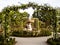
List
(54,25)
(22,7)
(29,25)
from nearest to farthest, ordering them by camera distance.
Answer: (54,25) → (22,7) → (29,25)

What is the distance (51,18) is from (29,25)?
5.55 meters

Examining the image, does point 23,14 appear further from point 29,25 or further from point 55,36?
point 55,36

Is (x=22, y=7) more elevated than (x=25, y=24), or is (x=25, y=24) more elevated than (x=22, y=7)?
(x=22, y=7)

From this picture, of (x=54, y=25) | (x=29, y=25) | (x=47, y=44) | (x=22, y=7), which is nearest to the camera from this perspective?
(x=47, y=44)

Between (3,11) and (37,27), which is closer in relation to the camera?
(3,11)

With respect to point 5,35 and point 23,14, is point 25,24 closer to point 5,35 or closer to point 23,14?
point 23,14

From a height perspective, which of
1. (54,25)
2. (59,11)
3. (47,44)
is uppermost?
(59,11)

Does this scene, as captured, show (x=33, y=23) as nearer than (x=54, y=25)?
No

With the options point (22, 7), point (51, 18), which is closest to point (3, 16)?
point (22, 7)

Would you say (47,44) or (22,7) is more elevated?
(22,7)

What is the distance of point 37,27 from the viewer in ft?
54.4

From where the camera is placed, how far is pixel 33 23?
1672 cm

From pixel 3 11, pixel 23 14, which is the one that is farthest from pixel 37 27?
pixel 3 11

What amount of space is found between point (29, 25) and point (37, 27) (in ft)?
3.00
